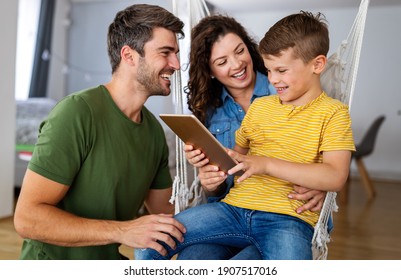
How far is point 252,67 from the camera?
1.28 meters

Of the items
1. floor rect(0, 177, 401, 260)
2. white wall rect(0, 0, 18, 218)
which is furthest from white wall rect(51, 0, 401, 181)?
white wall rect(0, 0, 18, 218)

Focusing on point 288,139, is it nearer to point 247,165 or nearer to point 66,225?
point 247,165

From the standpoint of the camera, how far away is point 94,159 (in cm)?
108

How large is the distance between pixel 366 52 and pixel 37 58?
10.5 feet

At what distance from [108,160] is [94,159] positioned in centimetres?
3

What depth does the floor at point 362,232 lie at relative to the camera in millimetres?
2342

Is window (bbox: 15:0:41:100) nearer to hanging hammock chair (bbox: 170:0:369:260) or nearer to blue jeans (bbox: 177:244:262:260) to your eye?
hanging hammock chair (bbox: 170:0:369:260)

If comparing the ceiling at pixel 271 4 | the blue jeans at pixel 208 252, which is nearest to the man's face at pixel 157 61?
the blue jeans at pixel 208 252

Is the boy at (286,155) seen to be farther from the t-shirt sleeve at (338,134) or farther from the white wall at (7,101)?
the white wall at (7,101)

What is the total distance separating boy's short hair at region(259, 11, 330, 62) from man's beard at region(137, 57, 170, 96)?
0.81 ft

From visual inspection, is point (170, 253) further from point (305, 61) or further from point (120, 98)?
point (305, 61)

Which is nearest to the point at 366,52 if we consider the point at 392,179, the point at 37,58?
the point at 392,179

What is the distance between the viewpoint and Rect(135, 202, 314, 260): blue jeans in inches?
38.5

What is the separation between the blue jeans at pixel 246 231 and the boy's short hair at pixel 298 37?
0.32 metres
